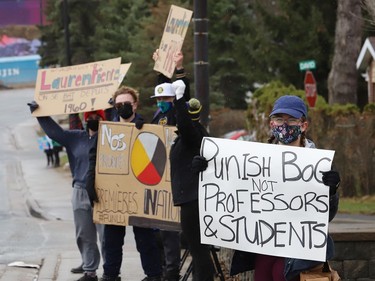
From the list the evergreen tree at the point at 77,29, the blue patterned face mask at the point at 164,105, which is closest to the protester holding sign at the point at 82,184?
the blue patterned face mask at the point at 164,105

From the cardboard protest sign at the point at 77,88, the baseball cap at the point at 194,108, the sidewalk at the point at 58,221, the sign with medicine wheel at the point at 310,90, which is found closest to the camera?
the baseball cap at the point at 194,108

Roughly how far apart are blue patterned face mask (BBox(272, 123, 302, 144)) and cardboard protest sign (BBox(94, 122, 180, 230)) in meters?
3.11

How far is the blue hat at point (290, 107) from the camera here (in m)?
5.92

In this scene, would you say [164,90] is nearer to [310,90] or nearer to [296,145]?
[296,145]

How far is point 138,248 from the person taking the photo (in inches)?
366

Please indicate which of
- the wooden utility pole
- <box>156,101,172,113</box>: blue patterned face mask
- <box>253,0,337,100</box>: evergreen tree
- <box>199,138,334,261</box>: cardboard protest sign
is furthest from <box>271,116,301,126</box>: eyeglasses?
<box>253,0,337,100</box>: evergreen tree

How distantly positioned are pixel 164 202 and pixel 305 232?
130 inches

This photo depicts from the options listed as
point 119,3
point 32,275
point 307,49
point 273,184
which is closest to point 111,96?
point 32,275

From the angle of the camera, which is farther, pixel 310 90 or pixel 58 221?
pixel 310 90

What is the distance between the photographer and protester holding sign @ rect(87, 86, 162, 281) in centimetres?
912

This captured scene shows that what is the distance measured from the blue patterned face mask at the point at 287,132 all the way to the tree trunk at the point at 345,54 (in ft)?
63.8

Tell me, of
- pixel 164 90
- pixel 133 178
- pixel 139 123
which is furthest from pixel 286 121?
pixel 133 178

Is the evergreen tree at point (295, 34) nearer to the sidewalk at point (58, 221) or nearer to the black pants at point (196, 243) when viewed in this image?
the sidewalk at point (58, 221)

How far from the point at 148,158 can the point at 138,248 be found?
2.68ft
